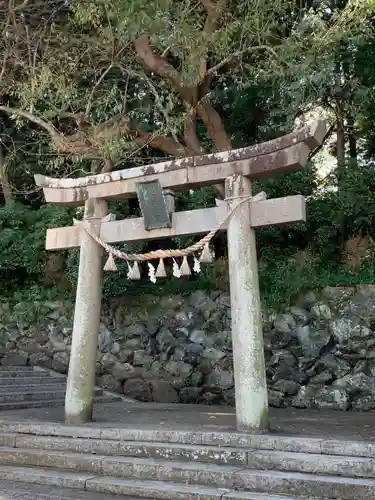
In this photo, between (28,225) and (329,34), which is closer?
(329,34)

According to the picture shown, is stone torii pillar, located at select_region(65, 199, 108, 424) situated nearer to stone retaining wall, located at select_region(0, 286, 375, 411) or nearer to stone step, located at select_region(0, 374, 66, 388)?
stone step, located at select_region(0, 374, 66, 388)

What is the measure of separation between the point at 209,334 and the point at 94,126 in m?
4.71

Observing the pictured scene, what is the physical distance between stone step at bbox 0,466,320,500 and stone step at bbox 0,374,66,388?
15.5 ft

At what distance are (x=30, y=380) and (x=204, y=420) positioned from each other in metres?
5.06

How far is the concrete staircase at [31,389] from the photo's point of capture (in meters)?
9.09

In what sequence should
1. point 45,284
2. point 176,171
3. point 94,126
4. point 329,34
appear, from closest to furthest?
point 176,171 → point 329,34 → point 94,126 → point 45,284

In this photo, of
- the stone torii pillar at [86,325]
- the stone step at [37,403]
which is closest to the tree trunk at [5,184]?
the stone step at [37,403]

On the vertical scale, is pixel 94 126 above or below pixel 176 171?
above

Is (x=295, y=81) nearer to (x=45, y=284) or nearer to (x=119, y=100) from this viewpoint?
(x=119, y=100)

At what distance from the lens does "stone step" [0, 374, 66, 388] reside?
10.4 m

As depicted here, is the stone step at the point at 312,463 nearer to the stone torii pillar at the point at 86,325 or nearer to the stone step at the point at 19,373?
the stone torii pillar at the point at 86,325

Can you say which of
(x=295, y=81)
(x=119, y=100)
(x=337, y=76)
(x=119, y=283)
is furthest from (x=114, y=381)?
(x=337, y=76)

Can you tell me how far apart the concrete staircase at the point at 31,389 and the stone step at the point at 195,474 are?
297 cm

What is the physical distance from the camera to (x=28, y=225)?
13.2 meters
